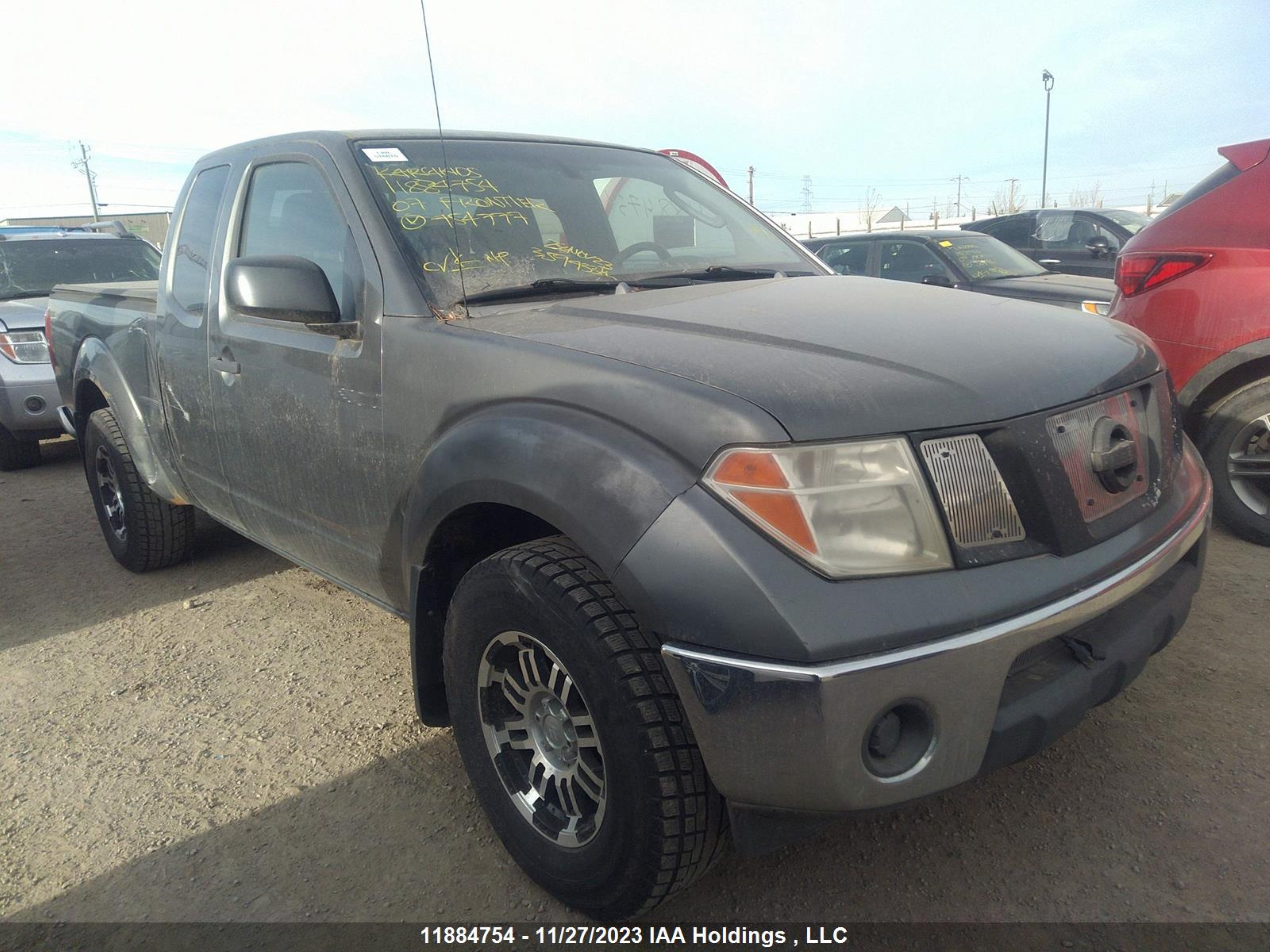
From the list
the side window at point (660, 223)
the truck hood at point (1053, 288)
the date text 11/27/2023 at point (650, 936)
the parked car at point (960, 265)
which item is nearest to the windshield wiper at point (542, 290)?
the side window at point (660, 223)

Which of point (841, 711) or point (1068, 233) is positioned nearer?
point (841, 711)

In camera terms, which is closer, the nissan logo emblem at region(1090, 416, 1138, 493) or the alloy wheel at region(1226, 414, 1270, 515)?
the nissan logo emblem at region(1090, 416, 1138, 493)

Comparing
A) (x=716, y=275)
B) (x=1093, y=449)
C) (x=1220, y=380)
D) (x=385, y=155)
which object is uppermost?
(x=385, y=155)

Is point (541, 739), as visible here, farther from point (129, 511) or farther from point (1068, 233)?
point (1068, 233)

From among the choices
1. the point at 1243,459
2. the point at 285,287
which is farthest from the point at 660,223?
the point at 1243,459

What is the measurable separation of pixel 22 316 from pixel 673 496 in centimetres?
689

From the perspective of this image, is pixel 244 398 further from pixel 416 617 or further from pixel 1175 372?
pixel 1175 372

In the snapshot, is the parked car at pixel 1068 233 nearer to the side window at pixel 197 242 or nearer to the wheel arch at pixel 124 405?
the side window at pixel 197 242

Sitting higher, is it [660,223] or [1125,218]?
[660,223]

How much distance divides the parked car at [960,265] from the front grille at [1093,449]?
5.15m

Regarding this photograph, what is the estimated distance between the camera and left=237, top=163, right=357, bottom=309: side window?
8.52ft

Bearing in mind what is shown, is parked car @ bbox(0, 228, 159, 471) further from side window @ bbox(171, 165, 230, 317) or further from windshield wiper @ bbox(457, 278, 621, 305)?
windshield wiper @ bbox(457, 278, 621, 305)

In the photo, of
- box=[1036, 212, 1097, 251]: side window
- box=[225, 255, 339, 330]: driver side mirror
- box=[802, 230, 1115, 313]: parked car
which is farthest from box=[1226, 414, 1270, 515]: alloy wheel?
box=[1036, 212, 1097, 251]: side window

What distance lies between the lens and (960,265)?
7.68m
